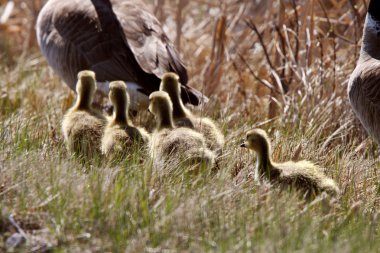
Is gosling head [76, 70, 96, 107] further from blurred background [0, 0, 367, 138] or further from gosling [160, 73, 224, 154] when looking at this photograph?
blurred background [0, 0, 367, 138]

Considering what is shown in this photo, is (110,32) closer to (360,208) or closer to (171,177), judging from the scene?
(171,177)

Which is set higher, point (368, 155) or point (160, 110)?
point (160, 110)

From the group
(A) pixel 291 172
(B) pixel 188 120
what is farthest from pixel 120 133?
(A) pixel 291 172

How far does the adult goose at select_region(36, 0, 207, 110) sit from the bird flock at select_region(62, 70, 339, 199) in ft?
2.02

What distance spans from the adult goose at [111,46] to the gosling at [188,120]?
0.47m

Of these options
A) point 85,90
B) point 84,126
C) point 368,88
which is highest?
point 368,88

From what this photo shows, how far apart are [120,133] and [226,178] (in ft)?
2.98

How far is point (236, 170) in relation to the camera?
5168mm

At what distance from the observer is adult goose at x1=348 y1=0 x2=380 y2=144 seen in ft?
17.2

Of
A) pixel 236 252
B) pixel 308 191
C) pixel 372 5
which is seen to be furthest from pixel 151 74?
pixel 236 252

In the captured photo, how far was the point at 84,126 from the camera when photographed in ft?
17.3

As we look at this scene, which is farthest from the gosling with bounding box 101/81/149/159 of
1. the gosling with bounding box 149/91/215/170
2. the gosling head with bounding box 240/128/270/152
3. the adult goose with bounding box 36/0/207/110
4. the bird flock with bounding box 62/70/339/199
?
the adult goose with bounding box 36/0/207/110

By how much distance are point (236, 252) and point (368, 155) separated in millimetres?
2512

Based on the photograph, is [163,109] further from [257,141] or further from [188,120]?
[257,141]
